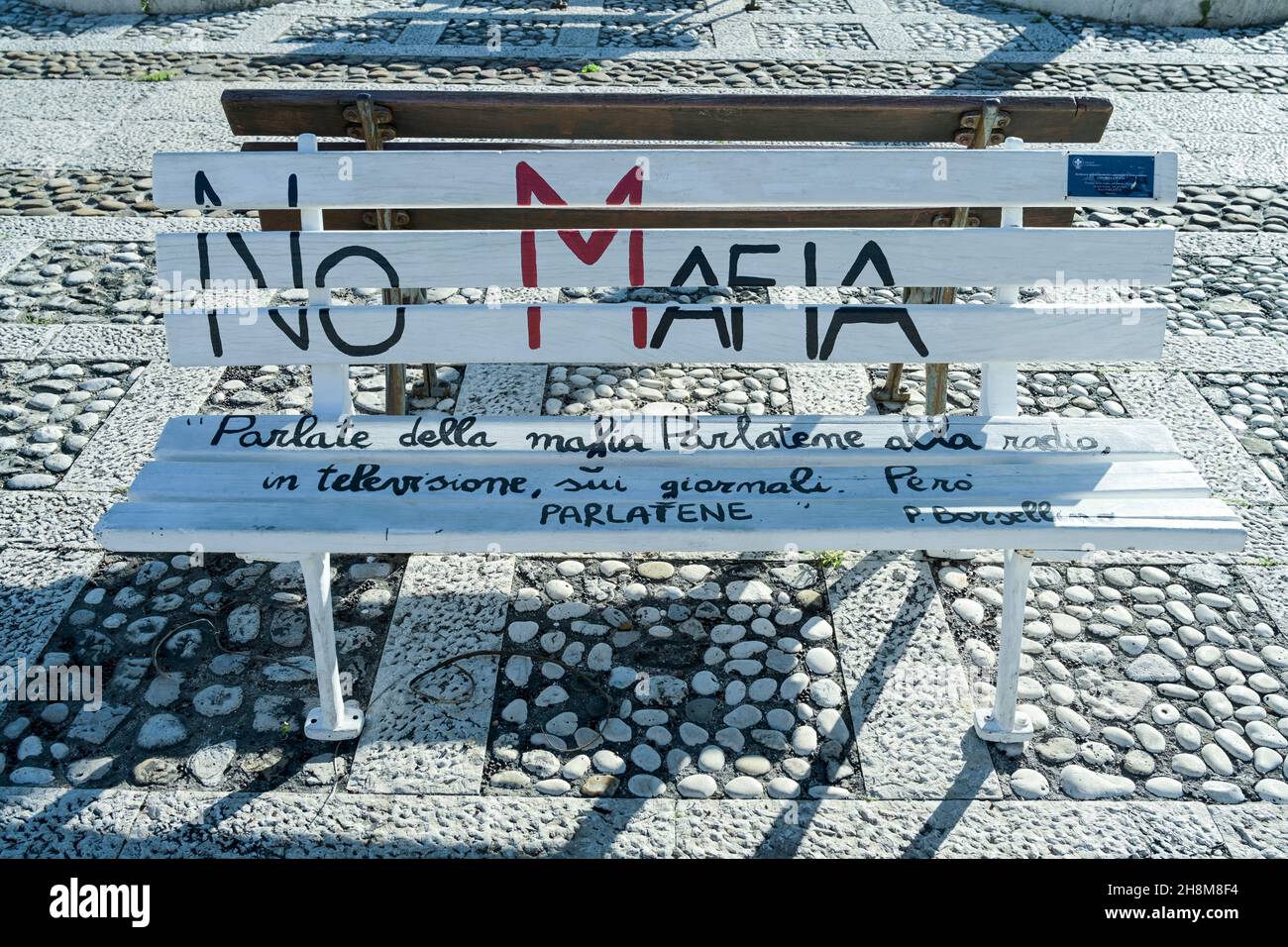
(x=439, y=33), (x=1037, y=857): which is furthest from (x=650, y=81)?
(x=1037, y=857)

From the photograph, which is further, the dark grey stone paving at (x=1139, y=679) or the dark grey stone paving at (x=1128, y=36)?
the dark grey stone paving at (x=1128, y=36)

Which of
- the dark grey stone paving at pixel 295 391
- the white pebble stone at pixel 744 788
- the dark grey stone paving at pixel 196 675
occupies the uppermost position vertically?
the dark grey stone paving at pixel 295 391

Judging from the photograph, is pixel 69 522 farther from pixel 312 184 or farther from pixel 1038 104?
pixel 1038 104

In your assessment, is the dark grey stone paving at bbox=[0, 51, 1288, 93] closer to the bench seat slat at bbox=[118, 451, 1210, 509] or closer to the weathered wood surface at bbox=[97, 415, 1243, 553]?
the weathered wood surface at bbox=[97, 415, 1243, 553]

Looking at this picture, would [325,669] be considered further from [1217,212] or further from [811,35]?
[811,35]

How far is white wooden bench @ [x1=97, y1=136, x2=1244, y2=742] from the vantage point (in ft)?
9.52

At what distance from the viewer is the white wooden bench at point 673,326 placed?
2902mm

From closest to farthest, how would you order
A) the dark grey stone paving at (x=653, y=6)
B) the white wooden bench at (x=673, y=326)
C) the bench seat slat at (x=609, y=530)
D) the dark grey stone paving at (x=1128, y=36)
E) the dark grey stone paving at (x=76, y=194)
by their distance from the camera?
the bench seat slat at (x=609, y=530), the white wooden bench at (x=673, y=326), the dark grey stone paving at (x=76, y=194), the dark grey stone paving at (x=1128, y=36), the dark grey stone paving at (x=653, y=6)

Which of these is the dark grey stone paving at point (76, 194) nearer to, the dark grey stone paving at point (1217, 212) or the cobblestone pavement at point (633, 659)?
the cobblestone pavement at point (633, 659)

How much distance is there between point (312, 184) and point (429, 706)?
132cm

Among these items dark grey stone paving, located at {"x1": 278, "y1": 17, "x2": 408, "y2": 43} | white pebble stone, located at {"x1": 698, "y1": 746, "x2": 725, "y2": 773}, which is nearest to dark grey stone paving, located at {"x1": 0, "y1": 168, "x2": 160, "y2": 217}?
dark grey stone paving, located at {"x1": 278, "y1": 17, "x2": 408, "y2": 43}

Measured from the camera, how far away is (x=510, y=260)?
9.91ft

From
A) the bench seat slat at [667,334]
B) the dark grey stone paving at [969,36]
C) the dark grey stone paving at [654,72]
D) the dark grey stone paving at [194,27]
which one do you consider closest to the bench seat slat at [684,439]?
the bench seat slat at [667,334]

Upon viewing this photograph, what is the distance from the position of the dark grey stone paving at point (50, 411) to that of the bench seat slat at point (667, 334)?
113 cm
